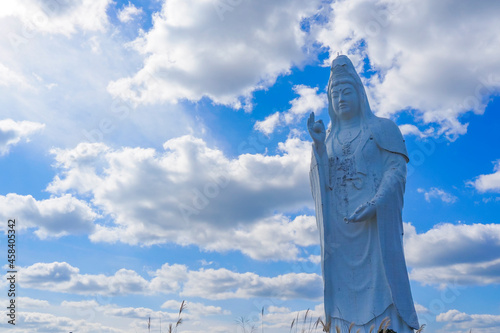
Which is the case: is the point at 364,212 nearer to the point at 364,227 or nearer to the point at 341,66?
the point at 364,227

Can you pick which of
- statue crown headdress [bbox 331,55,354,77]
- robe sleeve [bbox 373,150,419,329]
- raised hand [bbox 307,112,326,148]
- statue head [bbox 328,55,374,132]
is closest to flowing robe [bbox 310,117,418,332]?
robe sleeve [bbox 373,150,419,329]

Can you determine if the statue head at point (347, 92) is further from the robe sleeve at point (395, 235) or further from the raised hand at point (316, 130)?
the robe sleeve at point (395, 235)

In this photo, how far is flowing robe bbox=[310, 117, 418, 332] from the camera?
10680mm

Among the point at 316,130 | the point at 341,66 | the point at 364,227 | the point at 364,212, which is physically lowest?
the point at 364,227

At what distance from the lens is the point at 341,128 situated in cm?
1286

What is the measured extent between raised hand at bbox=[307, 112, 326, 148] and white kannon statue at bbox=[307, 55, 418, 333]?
0.08 feet

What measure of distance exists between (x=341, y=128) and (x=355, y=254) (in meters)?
3.49

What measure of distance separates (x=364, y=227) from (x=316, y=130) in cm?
267

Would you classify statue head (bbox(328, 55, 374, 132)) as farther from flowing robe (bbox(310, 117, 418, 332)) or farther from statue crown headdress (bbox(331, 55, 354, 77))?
flowing robe (bbox(310, 117, 418, 332))

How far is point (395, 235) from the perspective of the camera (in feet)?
36.1

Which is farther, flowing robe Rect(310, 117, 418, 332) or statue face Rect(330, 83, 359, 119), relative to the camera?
statue face Rect(330, 83, 359, 119)

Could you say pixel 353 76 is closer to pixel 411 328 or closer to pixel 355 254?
pixel 355 254

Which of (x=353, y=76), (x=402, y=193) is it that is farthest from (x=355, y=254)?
(x=353, y=76)

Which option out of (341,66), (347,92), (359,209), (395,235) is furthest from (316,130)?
(395,235)
